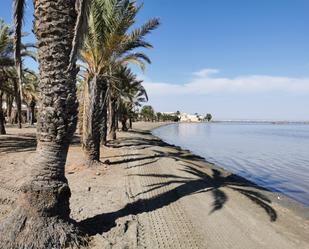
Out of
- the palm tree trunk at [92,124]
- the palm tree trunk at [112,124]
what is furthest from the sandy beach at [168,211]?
the palm tree trunk at [112,124]

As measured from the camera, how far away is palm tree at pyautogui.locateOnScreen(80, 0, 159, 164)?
12891 millimetres

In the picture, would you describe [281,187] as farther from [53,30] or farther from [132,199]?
[53,30]

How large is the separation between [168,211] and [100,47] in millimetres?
7490

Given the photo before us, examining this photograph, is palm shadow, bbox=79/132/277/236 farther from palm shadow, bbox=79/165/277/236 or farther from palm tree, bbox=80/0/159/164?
palm tree, bbox=80/0/159/164

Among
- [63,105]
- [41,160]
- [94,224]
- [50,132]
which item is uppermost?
[63,105]

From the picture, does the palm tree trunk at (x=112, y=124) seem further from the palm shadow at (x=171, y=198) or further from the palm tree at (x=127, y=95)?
the palm shadow at (x=171, y=198)

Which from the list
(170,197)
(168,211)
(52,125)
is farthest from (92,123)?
(52,125)

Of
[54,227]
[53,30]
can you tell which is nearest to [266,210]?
[54,227]

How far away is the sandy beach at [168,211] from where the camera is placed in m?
6.66

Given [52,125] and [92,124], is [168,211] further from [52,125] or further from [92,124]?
[92,124]

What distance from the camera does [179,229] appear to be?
712 centimetres

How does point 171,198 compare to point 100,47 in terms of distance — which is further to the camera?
point 100,47

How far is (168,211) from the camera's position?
324 inches

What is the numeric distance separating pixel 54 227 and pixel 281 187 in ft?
37.8
